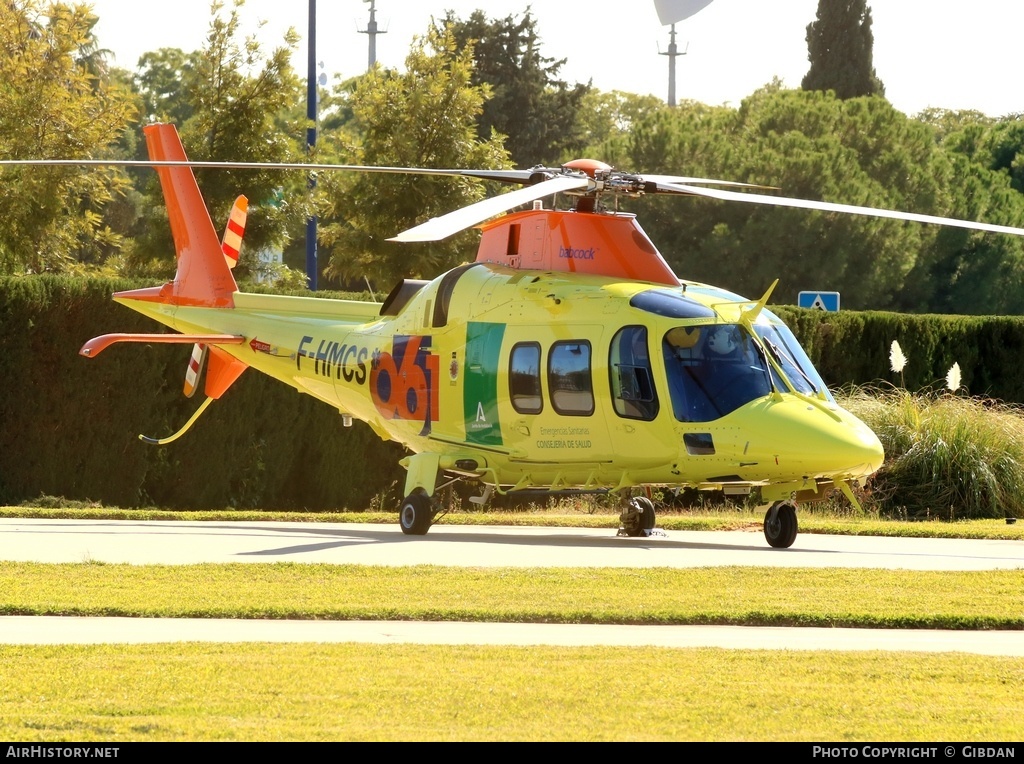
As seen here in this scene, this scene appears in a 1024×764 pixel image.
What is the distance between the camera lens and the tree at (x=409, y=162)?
27.8m

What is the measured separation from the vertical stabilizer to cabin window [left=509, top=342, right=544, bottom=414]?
190 inches

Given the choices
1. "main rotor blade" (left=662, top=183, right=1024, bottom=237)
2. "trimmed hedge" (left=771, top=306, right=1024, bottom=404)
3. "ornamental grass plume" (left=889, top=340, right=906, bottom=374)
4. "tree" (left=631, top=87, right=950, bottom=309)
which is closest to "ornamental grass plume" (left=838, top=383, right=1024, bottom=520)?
"ornamental grass plume" (left=889, top=340, right=906, bottom=374)

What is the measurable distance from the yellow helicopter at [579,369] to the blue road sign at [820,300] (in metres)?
9.73

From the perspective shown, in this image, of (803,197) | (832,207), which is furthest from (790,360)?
(803,197)

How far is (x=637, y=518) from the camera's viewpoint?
17.6 m

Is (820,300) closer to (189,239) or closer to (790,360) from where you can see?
(189,239)

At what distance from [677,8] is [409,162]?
774 inches

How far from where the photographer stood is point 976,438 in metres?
22.5

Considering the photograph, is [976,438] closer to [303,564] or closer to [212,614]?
[303,564]

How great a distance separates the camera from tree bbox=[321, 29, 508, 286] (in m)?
27.8

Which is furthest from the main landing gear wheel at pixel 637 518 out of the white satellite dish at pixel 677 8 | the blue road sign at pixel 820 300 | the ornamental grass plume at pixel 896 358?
the blue road sign at pixel 820 300

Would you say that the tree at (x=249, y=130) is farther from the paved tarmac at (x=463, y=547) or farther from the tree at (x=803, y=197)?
the tree at (x=803, y=197)

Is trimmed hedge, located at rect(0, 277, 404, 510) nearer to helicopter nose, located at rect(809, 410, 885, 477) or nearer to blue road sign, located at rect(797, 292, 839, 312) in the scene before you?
blue road sign, located at rect(797, 292, 839, 312)
